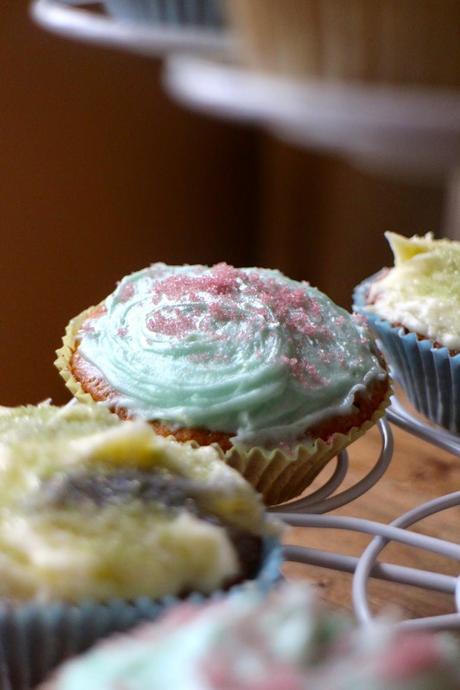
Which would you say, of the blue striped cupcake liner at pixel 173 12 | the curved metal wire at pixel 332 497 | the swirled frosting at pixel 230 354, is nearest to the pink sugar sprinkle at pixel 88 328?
the swirled frosting at pixel 230 354

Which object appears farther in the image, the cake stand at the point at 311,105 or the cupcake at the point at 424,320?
the cupcake at the point at 424,320

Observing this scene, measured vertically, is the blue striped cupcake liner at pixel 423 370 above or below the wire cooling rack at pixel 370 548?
above

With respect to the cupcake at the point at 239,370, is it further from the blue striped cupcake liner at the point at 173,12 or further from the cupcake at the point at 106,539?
the blue striped cupcake liner at the point at 173,12

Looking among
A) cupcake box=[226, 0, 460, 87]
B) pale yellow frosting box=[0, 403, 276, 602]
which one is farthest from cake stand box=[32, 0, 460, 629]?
pale yellow frosting box=[0, 403, 276, 602]

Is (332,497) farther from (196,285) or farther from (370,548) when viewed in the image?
(196,285)

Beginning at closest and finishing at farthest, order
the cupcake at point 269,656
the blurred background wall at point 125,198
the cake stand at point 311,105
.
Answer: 1. the cake stand at point 311,105
2. the cupcake at point 269,656
3. the blurred background wall at point 125,198

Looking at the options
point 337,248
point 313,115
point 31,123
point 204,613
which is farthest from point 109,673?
point 337,248
